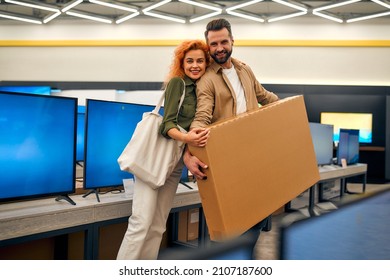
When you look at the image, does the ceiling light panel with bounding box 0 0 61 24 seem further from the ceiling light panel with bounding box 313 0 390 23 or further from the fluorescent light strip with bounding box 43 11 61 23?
the ceiling light panel with bounding box 313 0 390 23

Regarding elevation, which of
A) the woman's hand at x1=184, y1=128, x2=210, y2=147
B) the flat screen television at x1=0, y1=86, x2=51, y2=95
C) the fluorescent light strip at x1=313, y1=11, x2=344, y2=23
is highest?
the fluorescent light strip at x1=313, y1=11, x2=344, y2=23

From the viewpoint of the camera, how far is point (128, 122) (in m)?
2.12

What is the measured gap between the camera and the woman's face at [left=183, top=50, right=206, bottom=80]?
1.60m

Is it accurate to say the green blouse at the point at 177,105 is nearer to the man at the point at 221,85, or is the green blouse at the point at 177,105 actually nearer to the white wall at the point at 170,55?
the man at the point at 221,85

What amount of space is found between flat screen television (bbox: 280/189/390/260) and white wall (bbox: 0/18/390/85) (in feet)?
27.7

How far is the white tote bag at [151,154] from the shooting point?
5.12 feet

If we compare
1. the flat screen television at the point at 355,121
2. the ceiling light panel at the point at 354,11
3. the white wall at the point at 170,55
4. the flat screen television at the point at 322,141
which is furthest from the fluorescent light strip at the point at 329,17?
the flat screen television at the point at 322,141

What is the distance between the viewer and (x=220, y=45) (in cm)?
158

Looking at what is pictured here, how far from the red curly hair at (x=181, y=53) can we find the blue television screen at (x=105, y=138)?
0.51 m

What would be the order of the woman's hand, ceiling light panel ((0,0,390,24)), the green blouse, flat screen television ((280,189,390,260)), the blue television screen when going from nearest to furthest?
flat screen television ((280,189,390,260)), the woman's hand, the green blouse, the blue television screen, ceiling light panel ((0,0,390,24))

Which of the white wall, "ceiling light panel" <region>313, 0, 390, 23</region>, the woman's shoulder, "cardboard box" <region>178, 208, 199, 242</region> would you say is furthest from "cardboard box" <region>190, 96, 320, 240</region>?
the white wall

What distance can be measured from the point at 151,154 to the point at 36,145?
0.50m

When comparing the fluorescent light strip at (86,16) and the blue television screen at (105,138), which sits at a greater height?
the fluorescent light strip at (86,16)

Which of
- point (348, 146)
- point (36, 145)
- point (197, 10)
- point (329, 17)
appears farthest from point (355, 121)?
point (36, 145)
